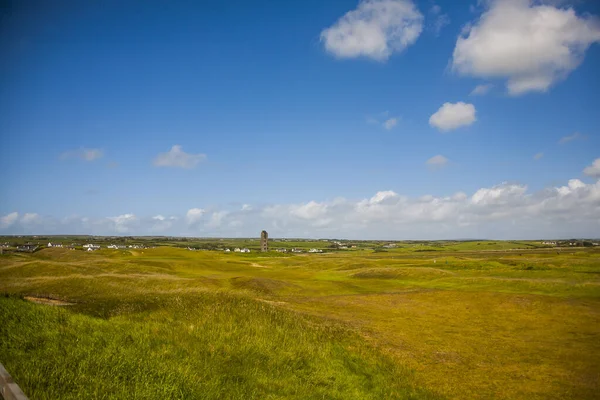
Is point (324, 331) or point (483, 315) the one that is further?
point (483, 315)

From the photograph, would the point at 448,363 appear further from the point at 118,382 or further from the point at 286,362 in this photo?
the point at 118,382

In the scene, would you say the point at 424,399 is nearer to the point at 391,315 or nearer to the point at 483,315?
the point at 391,315

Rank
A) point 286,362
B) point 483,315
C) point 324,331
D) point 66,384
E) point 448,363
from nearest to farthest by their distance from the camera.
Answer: point 66,384, point 286,362, point 448,363, point 324,331, point 483,315

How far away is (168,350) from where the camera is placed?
466 inches

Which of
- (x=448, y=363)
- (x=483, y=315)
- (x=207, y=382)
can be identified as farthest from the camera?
(x=483, y=315)

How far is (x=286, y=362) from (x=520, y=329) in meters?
16.9

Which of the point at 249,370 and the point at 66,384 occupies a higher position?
the point at 66,384

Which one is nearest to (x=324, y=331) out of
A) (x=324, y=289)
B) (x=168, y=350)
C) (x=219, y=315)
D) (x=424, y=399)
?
(x=219, y=315)

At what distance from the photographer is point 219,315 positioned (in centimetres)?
1705

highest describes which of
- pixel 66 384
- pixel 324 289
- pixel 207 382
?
pixel 66 384

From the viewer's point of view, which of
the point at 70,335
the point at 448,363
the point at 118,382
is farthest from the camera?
the point at 448,363

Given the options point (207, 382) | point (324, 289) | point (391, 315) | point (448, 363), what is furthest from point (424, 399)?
point (324, 289)

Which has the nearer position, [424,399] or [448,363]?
[424,399]

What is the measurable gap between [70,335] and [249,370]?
6.08 meters
